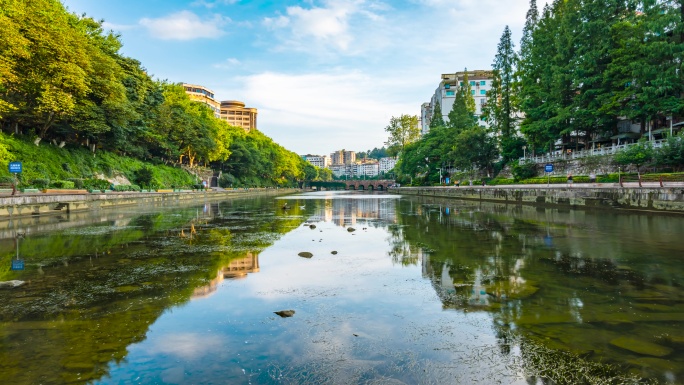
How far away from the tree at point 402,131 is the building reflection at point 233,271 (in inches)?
3517

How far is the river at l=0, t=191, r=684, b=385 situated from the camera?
12.9 ft

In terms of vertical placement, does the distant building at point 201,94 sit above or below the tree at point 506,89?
above

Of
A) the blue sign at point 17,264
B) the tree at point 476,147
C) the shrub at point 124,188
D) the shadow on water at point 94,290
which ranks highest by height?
the tree at point 476,147

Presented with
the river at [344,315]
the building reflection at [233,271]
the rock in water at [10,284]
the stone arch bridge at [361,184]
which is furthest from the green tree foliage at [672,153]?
the stone arch bridge at [361,184]

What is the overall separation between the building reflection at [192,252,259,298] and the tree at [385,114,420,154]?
3517 inches

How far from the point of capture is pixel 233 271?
852cm

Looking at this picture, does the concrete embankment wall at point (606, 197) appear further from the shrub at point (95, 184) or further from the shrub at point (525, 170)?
the shrub at point (95, 184)

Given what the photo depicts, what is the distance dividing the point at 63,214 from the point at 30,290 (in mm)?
19875

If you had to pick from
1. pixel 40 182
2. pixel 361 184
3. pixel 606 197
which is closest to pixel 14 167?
pixel 40 182

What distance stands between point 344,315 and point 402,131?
9664cm

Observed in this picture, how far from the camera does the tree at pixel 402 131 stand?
9812cm

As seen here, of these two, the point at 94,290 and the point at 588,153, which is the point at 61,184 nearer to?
the point at 94,290

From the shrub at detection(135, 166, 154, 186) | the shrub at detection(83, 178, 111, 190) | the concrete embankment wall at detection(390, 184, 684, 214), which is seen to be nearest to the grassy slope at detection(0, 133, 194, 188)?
the shrub at detection(135, 166, 154, 186)

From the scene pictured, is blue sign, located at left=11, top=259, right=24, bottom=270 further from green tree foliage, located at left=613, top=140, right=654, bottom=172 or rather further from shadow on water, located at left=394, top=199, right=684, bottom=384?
green tree foliage, located at left=613, top=140, right=654, bottom=172
